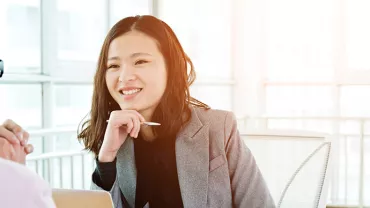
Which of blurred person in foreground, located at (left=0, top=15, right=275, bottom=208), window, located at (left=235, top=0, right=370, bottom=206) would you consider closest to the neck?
blurred person in foreground, located at (left=0, top=15, right=275, bottom=208)

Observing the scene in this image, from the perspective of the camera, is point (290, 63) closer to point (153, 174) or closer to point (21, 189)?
point (153, 174)

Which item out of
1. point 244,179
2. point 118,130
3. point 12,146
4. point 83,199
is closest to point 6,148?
point 12,146

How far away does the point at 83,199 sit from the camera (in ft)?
2.87

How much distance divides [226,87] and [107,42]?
11.4 feet

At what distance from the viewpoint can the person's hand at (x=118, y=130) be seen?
138cm

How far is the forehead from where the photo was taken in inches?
56.2

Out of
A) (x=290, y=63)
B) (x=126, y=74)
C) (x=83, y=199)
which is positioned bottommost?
(x=83, y=199)

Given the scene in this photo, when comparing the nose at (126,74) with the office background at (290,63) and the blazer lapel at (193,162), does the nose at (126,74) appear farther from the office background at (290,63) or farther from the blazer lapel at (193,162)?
the office background at (290,63)

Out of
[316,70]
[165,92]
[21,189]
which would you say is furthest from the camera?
[316,70]

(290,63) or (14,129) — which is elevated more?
(290,63)

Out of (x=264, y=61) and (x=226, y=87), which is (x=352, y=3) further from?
(x=226, y=87)

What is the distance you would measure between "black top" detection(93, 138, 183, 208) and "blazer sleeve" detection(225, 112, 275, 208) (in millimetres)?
158

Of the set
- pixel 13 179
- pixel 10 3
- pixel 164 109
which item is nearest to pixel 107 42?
pixel 164 109

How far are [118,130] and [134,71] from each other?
166 millimetres
